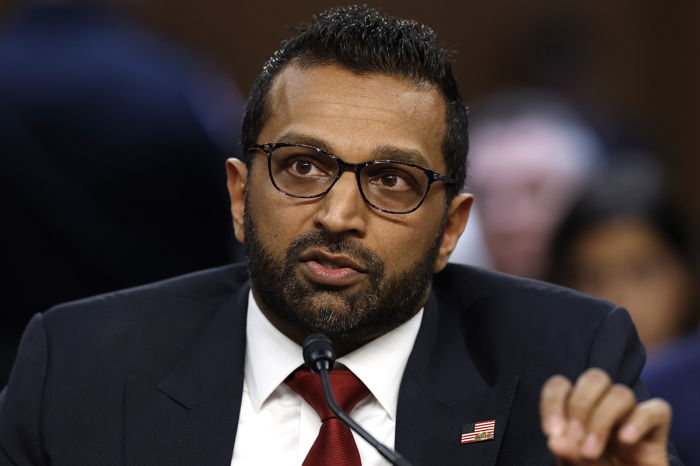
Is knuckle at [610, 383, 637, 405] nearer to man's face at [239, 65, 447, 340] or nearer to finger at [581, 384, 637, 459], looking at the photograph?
finger at [581, 384, 637, 459]

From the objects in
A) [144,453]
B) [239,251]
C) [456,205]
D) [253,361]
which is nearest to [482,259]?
[239,251]

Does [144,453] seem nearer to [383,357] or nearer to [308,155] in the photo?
[383,357]

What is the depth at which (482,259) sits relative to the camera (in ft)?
15.2

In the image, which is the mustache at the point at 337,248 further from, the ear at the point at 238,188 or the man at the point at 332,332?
the ear at the point at 238,188

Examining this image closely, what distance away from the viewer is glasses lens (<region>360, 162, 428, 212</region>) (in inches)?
78.2

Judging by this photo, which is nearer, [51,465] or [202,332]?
[51,465]

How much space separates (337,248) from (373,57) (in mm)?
523

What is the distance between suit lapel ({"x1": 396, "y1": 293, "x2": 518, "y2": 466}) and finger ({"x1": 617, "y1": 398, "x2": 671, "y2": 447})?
1.79 feet

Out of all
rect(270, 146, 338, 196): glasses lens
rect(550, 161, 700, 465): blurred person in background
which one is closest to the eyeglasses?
rect(270, 146, 338, 196): glasses lens

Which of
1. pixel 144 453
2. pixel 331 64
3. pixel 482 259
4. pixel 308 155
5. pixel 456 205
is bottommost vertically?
pixel 482 259

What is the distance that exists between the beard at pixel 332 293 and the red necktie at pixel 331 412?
115 mm

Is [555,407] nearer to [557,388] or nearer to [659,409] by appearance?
[557,388]

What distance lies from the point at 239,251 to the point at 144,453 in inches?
51.7

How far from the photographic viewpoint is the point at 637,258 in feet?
10.5
